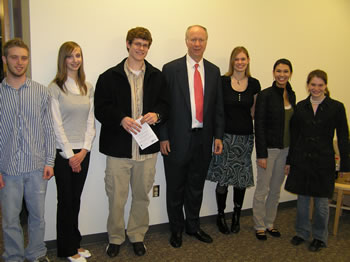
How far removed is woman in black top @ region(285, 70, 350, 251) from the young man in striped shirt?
2.03 m

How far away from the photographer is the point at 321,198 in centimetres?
254

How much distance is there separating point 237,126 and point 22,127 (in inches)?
68.6

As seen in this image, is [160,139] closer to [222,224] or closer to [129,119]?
[129,119]

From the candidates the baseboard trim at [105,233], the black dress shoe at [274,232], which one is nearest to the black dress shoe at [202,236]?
the baseboard trim at [105,233]

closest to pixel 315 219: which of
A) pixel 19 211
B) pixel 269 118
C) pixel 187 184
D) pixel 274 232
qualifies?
pixel 274 232

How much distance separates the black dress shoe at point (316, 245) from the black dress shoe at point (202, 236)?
0.89 metres

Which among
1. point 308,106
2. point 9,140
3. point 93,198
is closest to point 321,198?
point 308,106

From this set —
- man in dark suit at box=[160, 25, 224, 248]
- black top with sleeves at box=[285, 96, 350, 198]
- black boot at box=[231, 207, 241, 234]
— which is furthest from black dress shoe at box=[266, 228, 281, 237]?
man in dark suit at box=[160, 25, 224, 248]

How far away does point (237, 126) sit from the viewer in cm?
265

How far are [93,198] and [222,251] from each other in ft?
4.04

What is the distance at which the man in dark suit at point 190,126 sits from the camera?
246 cm

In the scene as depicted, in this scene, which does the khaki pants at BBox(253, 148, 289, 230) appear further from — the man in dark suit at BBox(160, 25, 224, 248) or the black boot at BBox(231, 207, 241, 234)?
the man in dark suit at BBox(160, 25, 224, 248)

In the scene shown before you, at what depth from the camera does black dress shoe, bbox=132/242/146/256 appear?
2400 millimetres

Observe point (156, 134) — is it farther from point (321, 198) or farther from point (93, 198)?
point (321, 198)
